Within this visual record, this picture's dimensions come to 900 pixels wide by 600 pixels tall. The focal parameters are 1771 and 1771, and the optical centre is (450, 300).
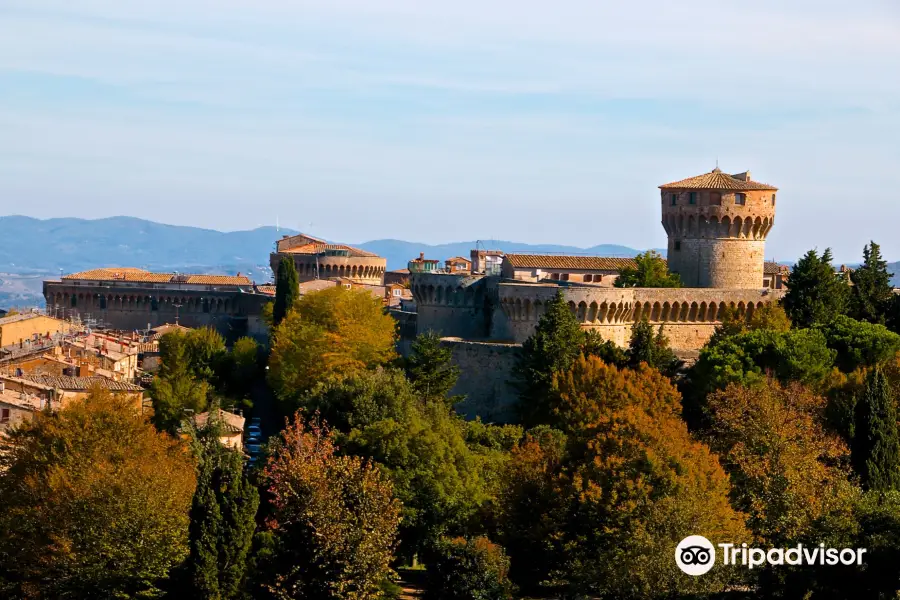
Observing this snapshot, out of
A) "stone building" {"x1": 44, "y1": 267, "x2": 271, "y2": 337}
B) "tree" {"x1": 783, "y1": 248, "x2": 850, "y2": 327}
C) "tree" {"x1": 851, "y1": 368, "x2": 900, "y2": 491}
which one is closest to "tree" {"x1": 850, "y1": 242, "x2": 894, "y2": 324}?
"tree" {"x1": 783, "y1": 248, "x2": 850, "y2": 327}

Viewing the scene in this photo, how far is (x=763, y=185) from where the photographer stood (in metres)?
70.2

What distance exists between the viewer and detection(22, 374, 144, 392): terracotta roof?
6044cm

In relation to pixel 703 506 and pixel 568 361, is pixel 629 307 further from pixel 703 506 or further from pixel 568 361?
pixel 703 506

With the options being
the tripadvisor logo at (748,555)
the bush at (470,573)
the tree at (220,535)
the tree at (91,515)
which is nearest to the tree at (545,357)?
the tree at (91,515)

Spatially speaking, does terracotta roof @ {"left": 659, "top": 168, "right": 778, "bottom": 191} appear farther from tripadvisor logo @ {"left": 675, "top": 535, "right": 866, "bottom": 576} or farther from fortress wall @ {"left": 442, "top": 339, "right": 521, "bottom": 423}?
tripadvisor logo @ {"left": 675, "top": 535, "right": 866, "bottom": 576}

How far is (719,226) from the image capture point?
2753 inches

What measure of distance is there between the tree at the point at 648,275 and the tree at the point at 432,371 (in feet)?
33.4

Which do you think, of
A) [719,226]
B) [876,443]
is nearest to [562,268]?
[719,226]

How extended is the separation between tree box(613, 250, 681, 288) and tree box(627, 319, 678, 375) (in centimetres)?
812

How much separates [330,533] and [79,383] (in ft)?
Result: 78.2

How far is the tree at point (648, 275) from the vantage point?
70188 mm

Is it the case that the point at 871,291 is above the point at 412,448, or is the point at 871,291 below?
above

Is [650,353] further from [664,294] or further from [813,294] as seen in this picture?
[813,294]

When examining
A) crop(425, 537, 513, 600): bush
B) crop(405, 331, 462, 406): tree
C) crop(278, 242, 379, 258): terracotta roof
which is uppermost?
crop(278, 242, 379, 258): terracotta roof
